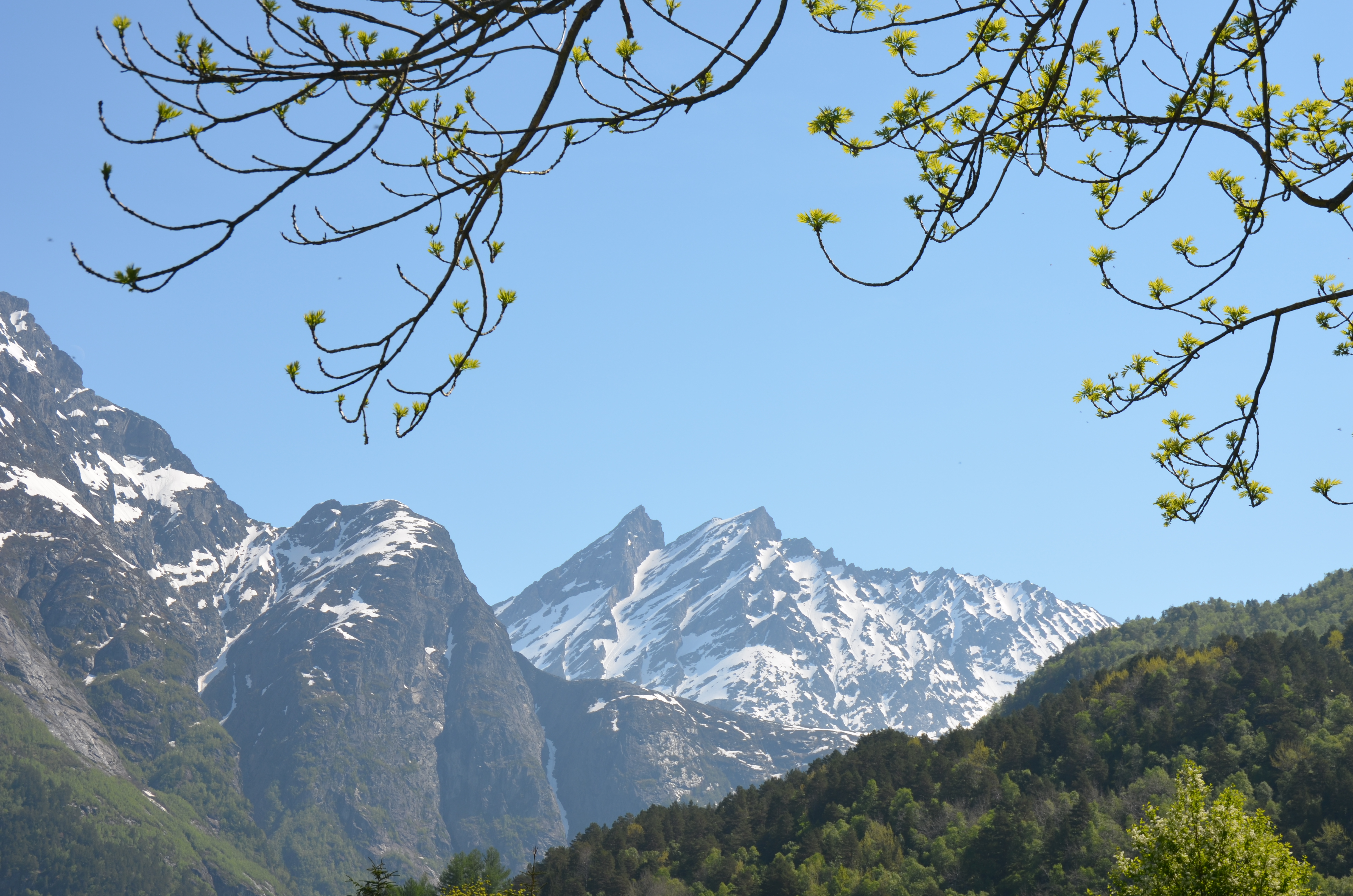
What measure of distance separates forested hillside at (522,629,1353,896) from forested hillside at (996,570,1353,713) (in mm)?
47896

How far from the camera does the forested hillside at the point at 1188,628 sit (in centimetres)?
14938

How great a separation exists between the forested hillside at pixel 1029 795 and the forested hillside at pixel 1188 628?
47896 mm

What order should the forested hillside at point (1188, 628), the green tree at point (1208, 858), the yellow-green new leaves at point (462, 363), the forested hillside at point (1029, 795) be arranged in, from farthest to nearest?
1. the forested hillside at point (1188, 628)
2. the forested hillside at point (1029, 795)
3. the green tree at point (1208, 858)
4. the yellow-green new leaves at point (462, 363)

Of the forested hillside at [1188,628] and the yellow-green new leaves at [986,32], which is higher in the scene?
the yellow-green new leaves at [986,32]

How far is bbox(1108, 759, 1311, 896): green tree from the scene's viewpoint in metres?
23.3

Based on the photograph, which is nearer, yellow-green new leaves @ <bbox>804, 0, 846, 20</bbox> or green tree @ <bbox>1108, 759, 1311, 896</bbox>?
yellow-green new leaves @ <bbox>804, 0, 846, 20</bbox>

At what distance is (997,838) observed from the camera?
7431 cm

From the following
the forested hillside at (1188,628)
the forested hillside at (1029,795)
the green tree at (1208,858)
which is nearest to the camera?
the green tree at (1208,858)

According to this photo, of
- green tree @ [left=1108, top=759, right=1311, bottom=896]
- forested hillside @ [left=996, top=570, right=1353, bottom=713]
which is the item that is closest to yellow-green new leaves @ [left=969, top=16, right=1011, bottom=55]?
green tree @ [left=1108, top=759, right=1311, bottom=896]

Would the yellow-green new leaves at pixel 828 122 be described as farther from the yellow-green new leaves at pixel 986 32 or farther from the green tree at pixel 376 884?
the green tree at pixel 376 884

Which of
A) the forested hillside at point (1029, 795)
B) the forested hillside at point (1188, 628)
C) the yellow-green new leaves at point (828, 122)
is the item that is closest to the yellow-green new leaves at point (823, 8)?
the yellow-green new leaves at point (828, 122)

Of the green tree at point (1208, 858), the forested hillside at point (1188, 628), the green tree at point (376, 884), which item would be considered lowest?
the forested hillside at point (1188, 628)

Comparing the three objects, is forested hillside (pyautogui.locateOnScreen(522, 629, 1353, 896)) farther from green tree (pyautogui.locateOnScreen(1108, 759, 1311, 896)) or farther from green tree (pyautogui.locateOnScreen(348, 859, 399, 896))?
green tree (pyautogui.locateOnScreen(348, 859, 399, 896))

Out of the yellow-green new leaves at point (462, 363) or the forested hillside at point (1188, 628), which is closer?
the yellow-green new leaves at point (462, 363)
